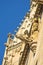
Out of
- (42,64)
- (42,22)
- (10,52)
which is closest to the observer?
(42,64)

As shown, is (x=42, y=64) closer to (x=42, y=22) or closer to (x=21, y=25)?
(x=42, y=22)

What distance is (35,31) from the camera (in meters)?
22.3

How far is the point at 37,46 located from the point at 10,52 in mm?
20631

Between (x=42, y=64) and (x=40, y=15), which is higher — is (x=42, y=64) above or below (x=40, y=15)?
below

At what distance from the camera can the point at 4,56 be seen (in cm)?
3991

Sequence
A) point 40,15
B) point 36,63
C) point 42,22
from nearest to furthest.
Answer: point 36,63 → point 42,22 → point 40,15

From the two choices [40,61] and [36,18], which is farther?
[36,18]

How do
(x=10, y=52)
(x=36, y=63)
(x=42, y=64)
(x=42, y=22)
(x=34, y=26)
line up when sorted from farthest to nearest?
(x=10, y=52)
(x=34, y=26)
(x=42, y=22)
(x=36, y=63)
(x=42, y=64)

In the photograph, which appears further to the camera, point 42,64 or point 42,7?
point 42,7

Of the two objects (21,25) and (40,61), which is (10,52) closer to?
(21,25)

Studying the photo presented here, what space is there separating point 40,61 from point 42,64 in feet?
1.30

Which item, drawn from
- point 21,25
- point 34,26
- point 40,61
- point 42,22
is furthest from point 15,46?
point 40,61

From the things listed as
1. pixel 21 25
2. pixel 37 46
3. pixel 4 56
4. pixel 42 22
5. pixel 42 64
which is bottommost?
pixel 42 64

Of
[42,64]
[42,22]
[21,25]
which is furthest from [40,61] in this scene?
[21,25]
